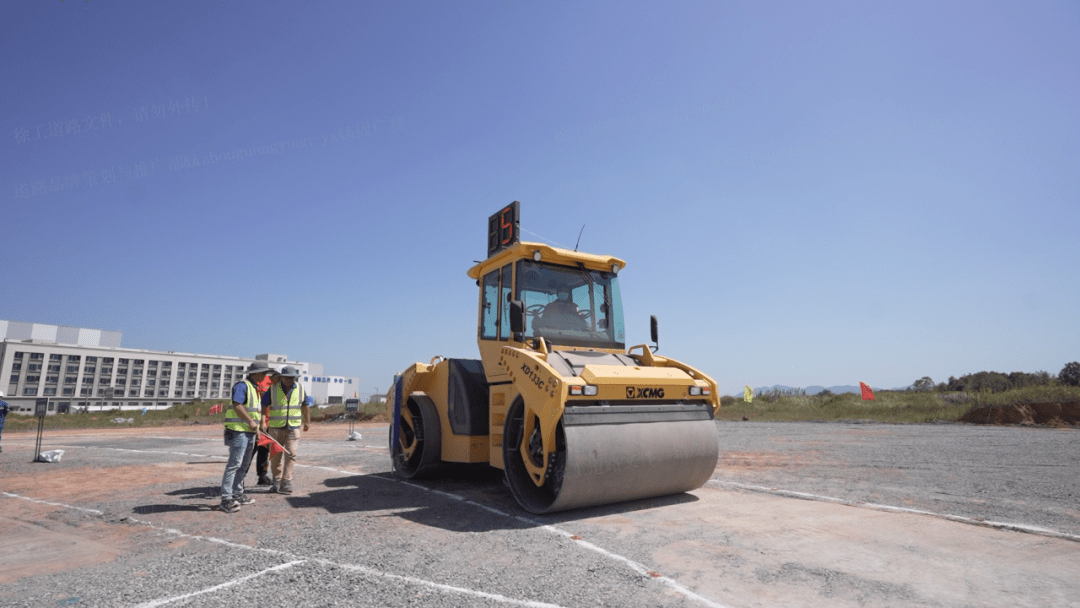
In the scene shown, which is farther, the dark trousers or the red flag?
the red flag

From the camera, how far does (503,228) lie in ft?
26.0

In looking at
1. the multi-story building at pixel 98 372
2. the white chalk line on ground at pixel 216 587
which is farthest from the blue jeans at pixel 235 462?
the multi-story building at pixel 98 372

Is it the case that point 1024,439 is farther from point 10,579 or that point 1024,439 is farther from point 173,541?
point 10,579

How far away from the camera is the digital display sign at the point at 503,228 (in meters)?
7.61

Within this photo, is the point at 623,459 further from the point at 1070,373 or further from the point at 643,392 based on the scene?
the point at 1070,373

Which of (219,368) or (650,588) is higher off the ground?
(219,368)

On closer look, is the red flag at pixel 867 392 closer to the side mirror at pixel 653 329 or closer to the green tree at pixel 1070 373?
the green tree at pixel 1070 373

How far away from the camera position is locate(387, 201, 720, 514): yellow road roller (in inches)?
224

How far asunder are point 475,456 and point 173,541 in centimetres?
366

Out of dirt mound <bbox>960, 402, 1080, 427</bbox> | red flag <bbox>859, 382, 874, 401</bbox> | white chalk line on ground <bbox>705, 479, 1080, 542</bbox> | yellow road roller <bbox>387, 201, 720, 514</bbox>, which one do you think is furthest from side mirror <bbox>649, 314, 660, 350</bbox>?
red flag <bbox>859, 382, 874, 401</bbox>

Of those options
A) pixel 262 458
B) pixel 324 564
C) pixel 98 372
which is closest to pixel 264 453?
pixel 262 458

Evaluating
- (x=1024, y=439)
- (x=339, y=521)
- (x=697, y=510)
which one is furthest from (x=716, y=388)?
(x=1024, y=439)

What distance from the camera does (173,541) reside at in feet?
16.5

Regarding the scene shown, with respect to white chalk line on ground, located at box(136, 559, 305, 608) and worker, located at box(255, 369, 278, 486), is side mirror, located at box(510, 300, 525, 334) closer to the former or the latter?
white chalk line on ground, located at box(136, 559, 305, 608)
